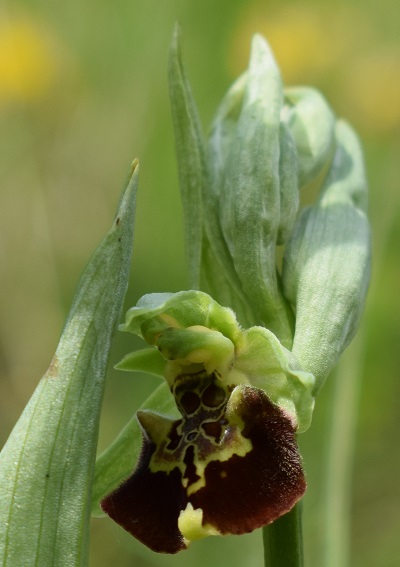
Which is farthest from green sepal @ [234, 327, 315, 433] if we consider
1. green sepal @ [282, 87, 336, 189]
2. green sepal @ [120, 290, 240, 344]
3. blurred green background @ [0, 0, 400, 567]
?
blurred green background @ [0, 0, 400, 567]

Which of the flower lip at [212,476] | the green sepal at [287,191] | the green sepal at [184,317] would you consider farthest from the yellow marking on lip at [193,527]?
the green sepal at [287,191]

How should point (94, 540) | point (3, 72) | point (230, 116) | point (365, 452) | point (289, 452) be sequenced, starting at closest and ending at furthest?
point (289, 452)
point (230, 116)
point (94, 540)
point (365, 452)
point (3, 72)

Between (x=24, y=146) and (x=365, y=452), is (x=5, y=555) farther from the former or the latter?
(x=24, y=146)

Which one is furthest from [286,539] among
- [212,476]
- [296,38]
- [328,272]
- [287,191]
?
[296,38]

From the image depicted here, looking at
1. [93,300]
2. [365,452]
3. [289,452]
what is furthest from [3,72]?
[289,452]

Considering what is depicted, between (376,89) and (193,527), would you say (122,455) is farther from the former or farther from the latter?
(376,89)

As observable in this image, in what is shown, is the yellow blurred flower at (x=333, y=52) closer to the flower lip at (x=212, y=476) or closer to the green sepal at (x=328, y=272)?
the green sepal at (x=328, y=272)
